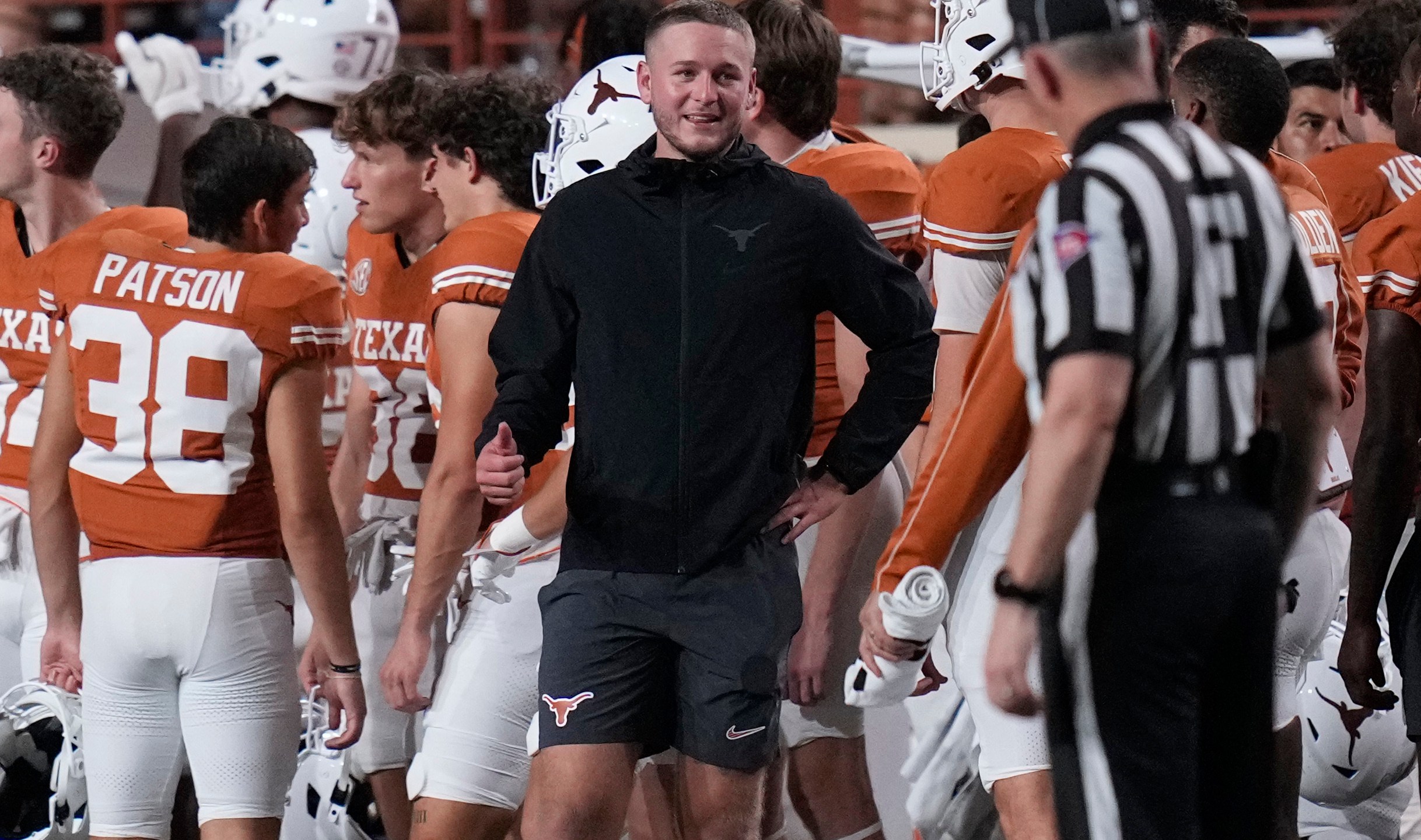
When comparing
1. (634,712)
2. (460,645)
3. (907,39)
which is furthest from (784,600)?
(907,39)

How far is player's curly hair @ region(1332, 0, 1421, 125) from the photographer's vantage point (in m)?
4.80

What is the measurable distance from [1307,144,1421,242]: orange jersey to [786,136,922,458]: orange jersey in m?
1.54

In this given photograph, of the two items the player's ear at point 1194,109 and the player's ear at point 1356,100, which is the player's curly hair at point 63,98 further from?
the player's ear at point 1356,100

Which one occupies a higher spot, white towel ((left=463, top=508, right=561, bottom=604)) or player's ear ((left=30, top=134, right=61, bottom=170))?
player's ear ((left=30, top=134, right=61, bottom=170))

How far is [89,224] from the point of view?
4.60 m

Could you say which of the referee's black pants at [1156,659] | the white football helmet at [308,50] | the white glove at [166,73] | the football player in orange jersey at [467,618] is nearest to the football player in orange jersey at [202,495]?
the football player in orange jersey at [467,618]

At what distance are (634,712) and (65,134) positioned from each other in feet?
7.30

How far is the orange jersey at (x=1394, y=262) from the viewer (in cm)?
384

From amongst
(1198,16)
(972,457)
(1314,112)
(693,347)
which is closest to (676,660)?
(693,347)

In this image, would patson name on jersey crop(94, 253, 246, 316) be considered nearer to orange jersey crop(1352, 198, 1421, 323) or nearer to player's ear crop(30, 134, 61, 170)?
player's ear crop(30, 134, 61, 170)

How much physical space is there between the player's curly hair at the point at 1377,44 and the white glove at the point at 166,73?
3.99 m

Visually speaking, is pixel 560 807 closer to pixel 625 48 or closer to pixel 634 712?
pixel 634 712

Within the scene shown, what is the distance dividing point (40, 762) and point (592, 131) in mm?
1981

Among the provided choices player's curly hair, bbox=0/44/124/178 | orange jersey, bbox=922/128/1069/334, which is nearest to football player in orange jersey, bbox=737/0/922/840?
orange jersey, bbox=922/128/1069/334
